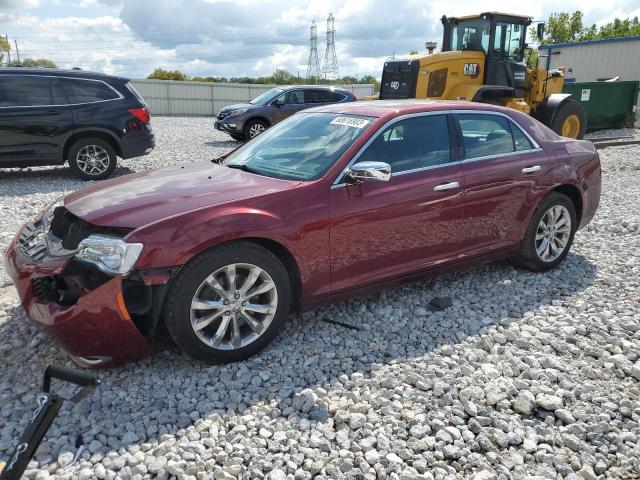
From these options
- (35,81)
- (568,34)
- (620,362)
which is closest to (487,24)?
(35,81)

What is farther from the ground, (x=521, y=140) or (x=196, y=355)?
(x=521, y=140)

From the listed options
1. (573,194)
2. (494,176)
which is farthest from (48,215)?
(573,194)

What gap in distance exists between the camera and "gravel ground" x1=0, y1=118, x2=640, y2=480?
263cm

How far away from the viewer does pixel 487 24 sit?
12.0 m

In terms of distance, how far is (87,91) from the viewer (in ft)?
31.4

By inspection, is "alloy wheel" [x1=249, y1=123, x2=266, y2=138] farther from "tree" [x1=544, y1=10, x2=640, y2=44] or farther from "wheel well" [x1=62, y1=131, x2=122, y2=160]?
"tree" [x1=544, y1=10, x2=640, y2=44]

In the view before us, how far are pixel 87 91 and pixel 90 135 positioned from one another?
75 centimetres

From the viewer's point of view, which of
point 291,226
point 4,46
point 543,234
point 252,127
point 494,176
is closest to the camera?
point 291,226

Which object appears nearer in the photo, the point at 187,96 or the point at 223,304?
the point at 223,304

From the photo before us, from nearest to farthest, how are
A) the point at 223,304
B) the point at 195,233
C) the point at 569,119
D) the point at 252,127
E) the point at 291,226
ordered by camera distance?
the point at 195,233, the point at 223,304, the point at 291,226, the point at 569,119, the point at 252,127

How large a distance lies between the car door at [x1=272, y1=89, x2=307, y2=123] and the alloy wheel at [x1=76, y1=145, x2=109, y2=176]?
6575 mm

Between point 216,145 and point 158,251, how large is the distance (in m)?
12.6

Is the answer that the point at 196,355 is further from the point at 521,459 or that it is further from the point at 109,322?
the point at 521,459

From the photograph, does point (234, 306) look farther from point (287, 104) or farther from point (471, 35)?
point (287, 104)
